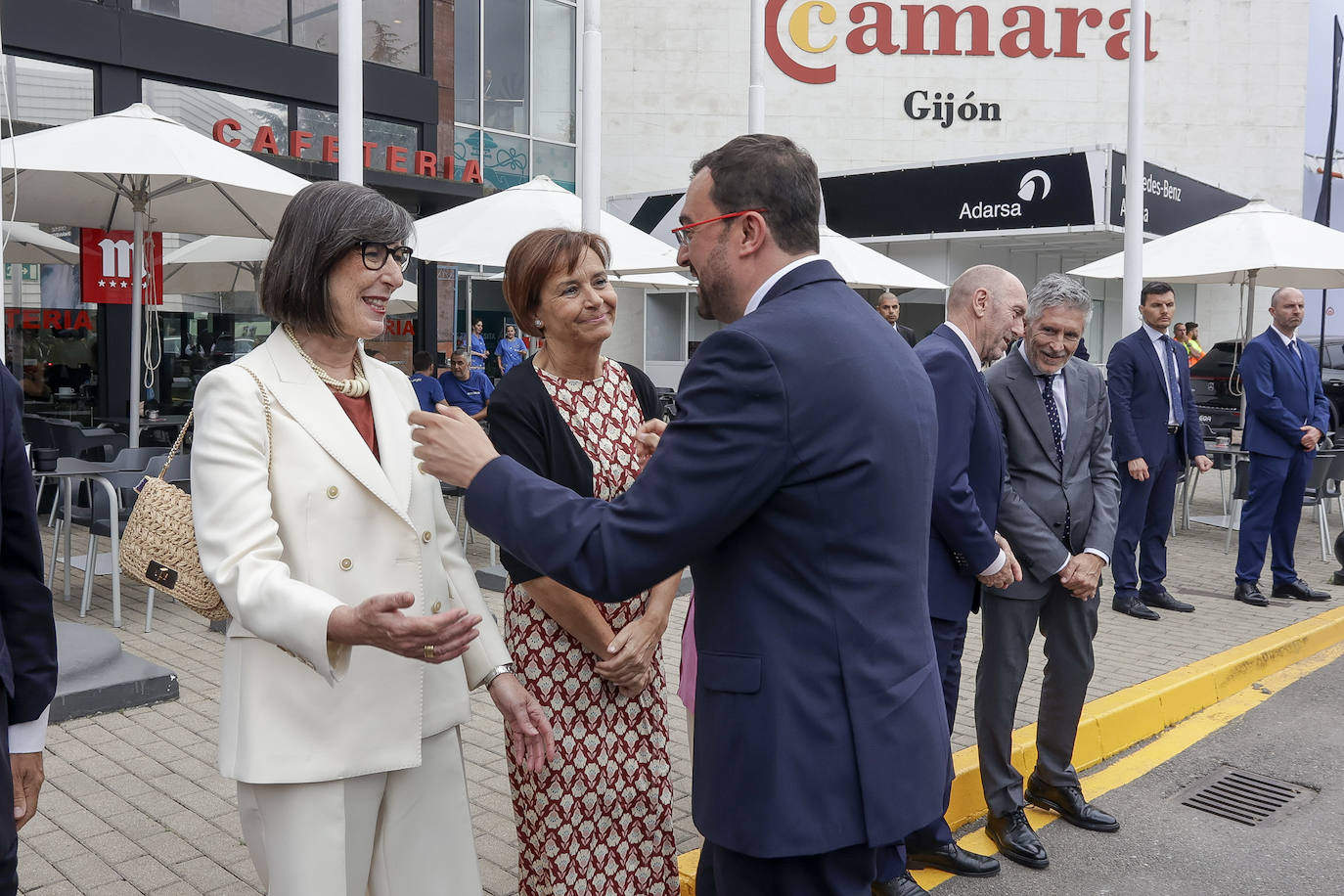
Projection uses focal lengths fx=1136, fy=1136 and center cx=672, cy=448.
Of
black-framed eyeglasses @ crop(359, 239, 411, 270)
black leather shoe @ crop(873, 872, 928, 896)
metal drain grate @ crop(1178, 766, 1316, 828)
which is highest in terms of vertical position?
black-framed eyeglasses @ crop(359, 239, 411, 270)

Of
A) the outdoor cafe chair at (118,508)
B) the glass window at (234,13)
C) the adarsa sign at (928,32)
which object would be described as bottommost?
the outdoor cafe chair at (118,508)

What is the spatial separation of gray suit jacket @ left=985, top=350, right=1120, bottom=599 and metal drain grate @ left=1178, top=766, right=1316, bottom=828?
1.46m

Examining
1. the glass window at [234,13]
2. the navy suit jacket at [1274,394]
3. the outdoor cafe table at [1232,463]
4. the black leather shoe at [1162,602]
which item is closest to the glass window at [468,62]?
the glass window at [234,13]

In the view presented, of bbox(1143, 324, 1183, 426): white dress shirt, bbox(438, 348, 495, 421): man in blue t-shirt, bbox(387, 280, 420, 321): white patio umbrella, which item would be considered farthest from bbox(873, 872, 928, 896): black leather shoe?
bbox(387, 280, 420, 321): white patio umbrella

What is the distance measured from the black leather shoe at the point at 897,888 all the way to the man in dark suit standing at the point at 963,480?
20 centimetres

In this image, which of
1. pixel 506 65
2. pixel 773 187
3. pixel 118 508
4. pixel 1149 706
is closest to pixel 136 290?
pixel 118 508

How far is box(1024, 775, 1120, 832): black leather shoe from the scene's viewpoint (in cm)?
466

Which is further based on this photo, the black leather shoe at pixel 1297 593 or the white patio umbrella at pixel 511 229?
the white patio umbrella at pixel 511 229

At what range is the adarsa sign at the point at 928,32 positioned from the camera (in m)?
29.1

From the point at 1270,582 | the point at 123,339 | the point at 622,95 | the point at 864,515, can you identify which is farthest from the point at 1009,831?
the point at 622,95

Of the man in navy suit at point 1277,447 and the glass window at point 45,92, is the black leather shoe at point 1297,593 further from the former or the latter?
the glass window at point 45,92

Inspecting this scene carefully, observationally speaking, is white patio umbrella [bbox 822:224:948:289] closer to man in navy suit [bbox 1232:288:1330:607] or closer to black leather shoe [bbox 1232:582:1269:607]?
man in navy suit [bbox 1232:288:1330:607]

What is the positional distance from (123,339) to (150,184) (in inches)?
157

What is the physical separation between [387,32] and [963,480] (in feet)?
47.2
